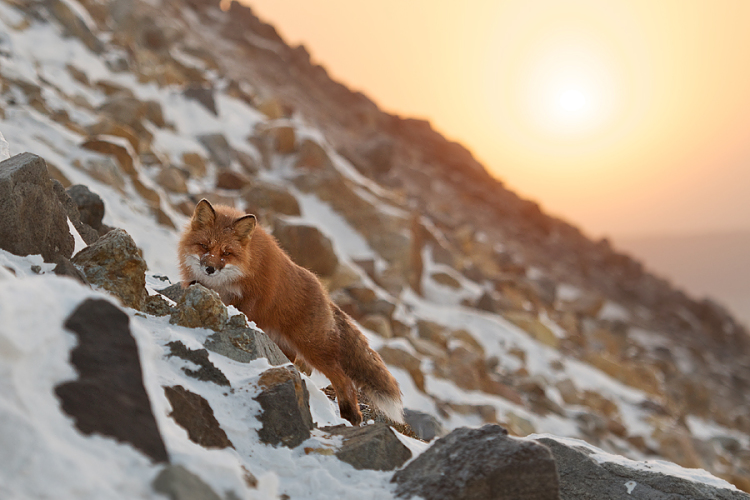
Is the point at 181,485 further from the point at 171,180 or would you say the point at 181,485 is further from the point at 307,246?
the point at 171,180

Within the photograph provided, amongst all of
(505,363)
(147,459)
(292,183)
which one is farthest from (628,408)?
(147,459)

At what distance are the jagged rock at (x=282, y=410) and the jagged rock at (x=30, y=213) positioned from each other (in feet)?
7.97

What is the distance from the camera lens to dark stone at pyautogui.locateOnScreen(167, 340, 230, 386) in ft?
15.0

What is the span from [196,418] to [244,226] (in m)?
2.55

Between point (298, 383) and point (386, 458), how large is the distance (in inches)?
42.1

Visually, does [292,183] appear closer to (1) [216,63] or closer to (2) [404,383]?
(2) [404,383]

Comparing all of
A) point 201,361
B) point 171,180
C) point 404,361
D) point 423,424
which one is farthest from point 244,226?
point 171,180

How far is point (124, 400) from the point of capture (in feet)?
11.1

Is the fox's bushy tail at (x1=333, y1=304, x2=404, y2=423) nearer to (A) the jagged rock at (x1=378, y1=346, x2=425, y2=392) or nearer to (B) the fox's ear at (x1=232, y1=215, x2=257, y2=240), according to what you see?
(B) the fox's ear at (x1=232, y1=215, x2=257, y2=240)

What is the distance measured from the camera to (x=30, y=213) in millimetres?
4793

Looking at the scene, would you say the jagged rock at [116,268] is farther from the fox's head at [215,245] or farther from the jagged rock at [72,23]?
the jagged rock at [72,23]

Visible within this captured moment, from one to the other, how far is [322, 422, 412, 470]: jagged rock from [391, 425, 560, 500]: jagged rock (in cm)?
18

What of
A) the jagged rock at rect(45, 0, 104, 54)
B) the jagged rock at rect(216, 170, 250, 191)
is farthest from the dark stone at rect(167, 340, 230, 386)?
the jagged rock at rect(45, 0, 104, 54)

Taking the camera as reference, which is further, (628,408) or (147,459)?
(628,408)
